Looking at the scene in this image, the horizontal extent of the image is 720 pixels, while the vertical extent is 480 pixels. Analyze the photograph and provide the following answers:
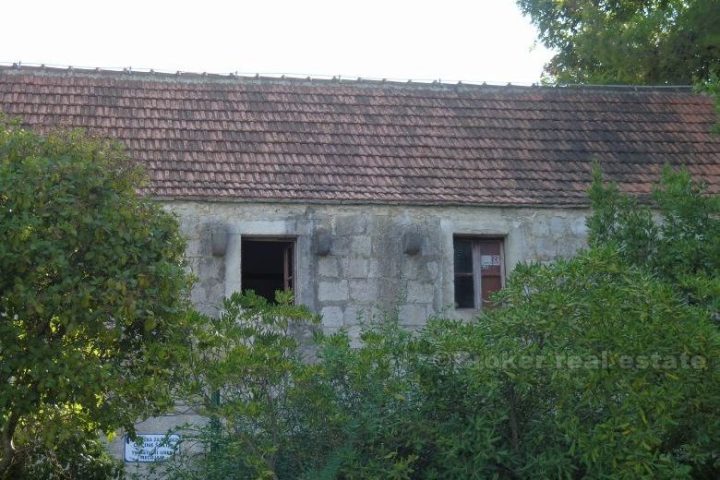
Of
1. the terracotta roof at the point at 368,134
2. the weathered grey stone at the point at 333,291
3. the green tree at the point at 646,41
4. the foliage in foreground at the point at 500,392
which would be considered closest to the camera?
the foliage in foreground at the point at 500,392

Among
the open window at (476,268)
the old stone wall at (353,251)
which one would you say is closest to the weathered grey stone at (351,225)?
the old stone wall at (353,251)

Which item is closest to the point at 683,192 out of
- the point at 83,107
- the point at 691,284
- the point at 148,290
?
the point at 691,284

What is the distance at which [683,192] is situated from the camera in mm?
Result: 10352

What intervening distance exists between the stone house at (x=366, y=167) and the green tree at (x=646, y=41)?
2.40 m

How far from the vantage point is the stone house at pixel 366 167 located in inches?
490

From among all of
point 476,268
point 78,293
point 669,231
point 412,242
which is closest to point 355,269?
point 412,242

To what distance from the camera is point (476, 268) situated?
13.1m

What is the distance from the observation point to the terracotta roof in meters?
12.8

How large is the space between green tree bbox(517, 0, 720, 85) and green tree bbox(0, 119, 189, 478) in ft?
33.5

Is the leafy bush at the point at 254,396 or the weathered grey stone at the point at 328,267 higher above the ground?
the weathered grey stone at the point at 328,267

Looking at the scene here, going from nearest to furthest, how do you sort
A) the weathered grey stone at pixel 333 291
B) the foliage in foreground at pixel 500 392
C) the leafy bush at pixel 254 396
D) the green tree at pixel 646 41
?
1. the foliage in foreground at pixel 500 392
2. the leafy bush at pixel 254 396
3. the weathered grey stone at pixel 333 291
4. the green tree at pixel 646 41

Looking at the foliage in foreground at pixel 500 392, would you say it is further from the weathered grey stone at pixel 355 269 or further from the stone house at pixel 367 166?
the weathered grey stone at pixel 355 269

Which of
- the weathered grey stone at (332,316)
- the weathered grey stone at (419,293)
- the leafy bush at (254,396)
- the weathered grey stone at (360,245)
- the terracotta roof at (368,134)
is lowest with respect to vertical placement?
the leafy bush at (254,396)

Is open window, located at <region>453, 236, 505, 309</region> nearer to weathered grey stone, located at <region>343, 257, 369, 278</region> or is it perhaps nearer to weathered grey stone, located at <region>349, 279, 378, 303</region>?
weathered grey stone, located at <region>349, 279, 378, 303</region>
